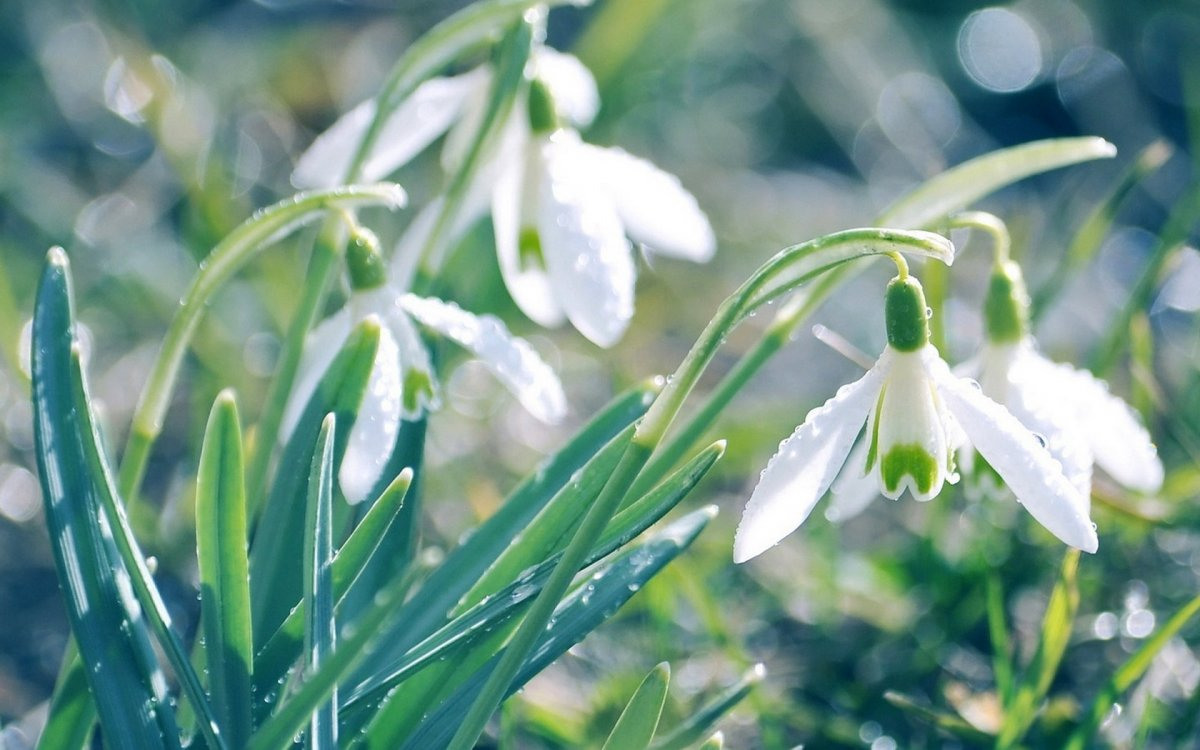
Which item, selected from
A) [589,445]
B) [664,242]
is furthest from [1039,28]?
[589,445]

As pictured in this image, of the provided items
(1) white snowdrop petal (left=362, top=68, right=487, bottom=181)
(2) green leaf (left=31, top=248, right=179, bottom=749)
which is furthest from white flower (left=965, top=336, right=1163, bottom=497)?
(2) green leaf (left=31, top=248, right=179, bottom=749)

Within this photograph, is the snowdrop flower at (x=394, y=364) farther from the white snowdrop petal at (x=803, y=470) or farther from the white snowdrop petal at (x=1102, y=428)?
the white snowdrop petal at (x=1102, y=428)

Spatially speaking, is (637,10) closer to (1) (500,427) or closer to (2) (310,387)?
(1) (500,427)

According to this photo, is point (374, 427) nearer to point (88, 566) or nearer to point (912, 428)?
point (88, 566)

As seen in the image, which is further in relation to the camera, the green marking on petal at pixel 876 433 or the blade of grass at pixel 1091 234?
the blade of grass at pixel 1091 234

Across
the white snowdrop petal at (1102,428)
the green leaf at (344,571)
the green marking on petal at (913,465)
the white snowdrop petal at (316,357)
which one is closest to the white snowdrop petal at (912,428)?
the green marking on petal at (913,465)

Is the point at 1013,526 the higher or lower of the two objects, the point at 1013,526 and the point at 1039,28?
the higher
